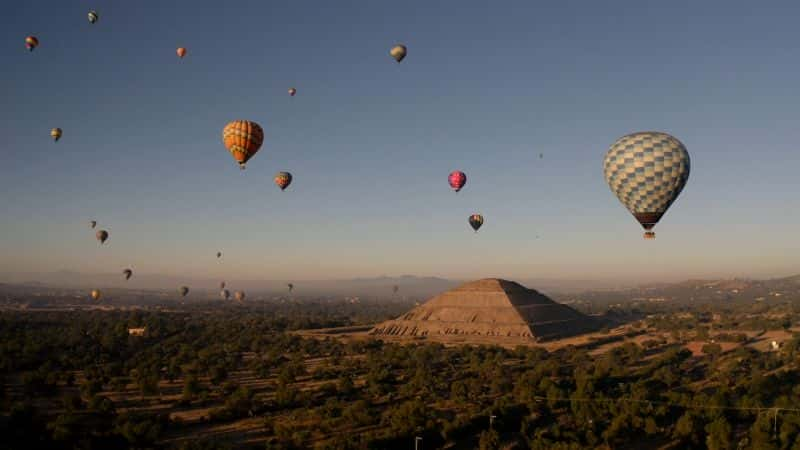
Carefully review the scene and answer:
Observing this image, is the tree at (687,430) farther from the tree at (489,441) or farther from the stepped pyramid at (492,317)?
the stepped pyramid at (492,317)

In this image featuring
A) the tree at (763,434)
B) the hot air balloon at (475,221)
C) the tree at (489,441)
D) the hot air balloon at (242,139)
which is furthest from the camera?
the hot air balloon at (475,221)

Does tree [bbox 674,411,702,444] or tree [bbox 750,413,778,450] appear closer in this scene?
tree [bbox 750,413,778,450]

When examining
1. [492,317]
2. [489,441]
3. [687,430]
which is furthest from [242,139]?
[492,317]

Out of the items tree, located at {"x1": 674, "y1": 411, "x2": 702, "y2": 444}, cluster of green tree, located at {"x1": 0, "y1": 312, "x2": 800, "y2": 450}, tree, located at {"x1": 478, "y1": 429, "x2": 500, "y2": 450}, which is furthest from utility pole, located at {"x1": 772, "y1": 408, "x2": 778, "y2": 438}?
tree, located at {"x1": 478, "y1": 429, "x2": 500, "y2": 450}

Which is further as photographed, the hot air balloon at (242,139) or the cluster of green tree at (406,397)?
the hot air balloon at (242,139)

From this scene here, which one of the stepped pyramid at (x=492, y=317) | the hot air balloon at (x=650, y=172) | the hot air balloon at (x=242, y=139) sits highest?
the hot air balloon at (x=242, y=139)

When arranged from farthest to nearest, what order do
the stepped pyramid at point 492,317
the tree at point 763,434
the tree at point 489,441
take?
1. the stepped pyramid at point 492,317
2. the tree at point 489,441
3. the tree at point 763,434

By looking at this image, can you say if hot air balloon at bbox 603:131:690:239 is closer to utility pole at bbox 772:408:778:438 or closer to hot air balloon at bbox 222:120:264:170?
utility pole at bbox 772:408:778:438

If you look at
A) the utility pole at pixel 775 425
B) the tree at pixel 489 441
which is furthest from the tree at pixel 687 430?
the tree at pixel 489 441
